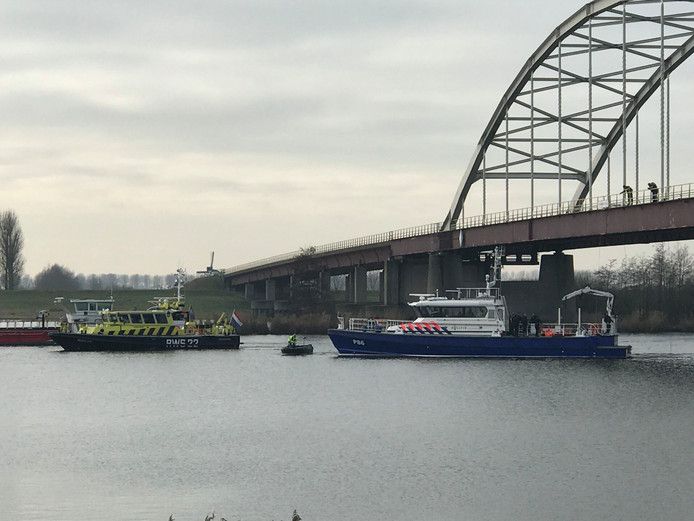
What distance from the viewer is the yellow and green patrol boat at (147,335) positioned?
305ft

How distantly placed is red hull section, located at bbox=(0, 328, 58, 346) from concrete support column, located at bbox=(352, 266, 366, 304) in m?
36.9

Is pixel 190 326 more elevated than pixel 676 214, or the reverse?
pixel 676 214

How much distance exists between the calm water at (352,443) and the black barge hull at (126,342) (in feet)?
51.3

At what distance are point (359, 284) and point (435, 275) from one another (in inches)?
1123

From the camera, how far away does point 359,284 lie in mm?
137500

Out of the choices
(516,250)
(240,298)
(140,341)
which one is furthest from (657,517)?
(240,298)

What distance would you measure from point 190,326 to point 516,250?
85.3 ft

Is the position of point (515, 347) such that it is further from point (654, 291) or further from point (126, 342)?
point (654, 291)

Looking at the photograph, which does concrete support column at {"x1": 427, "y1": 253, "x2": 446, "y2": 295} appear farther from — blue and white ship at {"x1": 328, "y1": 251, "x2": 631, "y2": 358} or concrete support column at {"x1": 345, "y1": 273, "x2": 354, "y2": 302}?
concrete support column at {"x1": 345, "y1": 273, "x2": 354, "y2": 302}

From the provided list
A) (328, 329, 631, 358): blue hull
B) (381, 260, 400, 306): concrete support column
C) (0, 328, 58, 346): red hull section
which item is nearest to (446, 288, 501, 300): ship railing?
(328, 329, 631, 358): blue hull

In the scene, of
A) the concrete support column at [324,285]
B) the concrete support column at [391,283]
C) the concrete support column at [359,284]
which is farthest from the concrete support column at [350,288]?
the concrete support column at [391,283]

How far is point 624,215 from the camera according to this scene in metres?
78.9

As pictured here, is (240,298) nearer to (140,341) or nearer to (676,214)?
(140,341)

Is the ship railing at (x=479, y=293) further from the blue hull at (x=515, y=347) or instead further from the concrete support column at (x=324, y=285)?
the concrete support column at (x=324, y=285)
